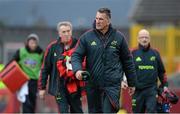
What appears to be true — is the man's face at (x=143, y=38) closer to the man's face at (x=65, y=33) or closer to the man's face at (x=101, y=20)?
the man's face at (x=65, y=33)

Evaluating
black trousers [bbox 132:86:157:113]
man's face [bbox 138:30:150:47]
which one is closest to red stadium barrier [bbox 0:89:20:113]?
black trousers [bbox 132:86:157:113]

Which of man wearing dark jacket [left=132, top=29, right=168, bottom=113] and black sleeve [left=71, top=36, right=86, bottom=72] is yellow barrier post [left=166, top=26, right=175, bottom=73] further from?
black sleeve [left=71, top=36, right=86, bottom=72]

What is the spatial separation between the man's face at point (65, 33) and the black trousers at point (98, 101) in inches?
78.6

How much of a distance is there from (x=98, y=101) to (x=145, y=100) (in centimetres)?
340

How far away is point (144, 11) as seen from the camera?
52.1 metres

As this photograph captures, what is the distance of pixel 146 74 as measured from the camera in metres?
15.9

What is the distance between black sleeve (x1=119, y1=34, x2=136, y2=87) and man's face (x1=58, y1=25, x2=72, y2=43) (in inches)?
79.4

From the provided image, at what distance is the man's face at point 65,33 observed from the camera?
585 inches

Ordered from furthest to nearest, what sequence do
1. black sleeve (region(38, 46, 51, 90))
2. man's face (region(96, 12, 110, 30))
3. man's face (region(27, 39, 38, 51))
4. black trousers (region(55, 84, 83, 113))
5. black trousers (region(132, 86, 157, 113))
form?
man's face (region(27, 39, 38, 51)), black trousers (region(132, 86, 157, 113)), black sleeve (region(38, 46, 51, 90)), black trousers (region(55, 84, 83, 113)), man's face (region(96, 12, 110, 30))

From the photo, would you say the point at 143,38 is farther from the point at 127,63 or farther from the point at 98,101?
the point at 98,101

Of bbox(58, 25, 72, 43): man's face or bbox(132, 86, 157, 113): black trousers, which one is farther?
bbox(132, 86, 157, 113): black trousers

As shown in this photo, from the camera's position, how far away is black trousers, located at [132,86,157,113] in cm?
1614

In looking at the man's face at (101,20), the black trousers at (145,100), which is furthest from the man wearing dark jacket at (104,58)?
the black trousers at (145,100)

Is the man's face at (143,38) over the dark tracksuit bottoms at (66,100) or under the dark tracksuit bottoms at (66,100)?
over
